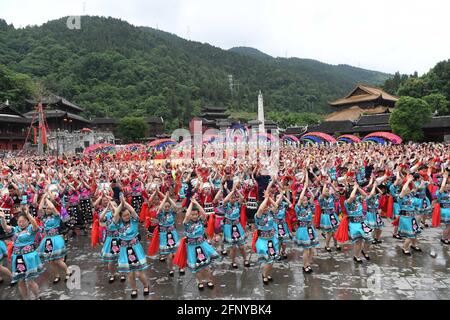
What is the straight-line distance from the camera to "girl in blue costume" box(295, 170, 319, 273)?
7.42 metres

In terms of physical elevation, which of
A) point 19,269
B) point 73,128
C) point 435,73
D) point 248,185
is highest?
point 435,73

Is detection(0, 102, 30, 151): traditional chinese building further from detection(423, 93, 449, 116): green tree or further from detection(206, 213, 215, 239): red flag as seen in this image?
detection(423, 93, 449, 116): green tree

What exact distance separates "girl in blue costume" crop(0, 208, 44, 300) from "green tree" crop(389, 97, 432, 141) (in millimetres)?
42525

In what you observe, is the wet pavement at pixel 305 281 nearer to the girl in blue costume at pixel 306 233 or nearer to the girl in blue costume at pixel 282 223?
the girl in blue costume at pixel 306 233

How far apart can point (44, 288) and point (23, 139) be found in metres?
49.6

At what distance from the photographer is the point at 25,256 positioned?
20.0 feet

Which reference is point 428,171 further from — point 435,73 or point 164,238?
point 435,73

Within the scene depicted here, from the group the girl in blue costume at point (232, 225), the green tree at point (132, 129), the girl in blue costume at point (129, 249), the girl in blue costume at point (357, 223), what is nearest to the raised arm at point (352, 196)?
the girl in blue costume at point (357, 223)

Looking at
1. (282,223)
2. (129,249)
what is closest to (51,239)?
(129,249)

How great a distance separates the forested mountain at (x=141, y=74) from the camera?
8850 cm

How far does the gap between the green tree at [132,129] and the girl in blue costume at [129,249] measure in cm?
5984

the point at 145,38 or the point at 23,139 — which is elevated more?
the point at 145,38

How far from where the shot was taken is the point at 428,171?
10.2 metres
